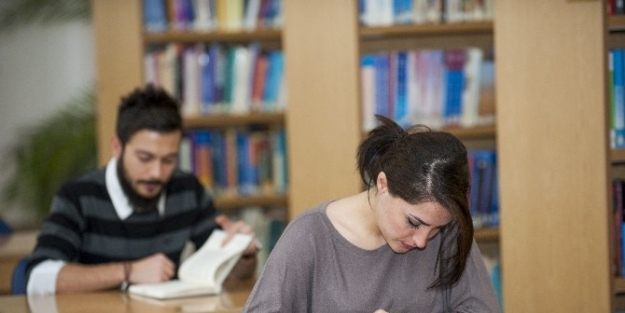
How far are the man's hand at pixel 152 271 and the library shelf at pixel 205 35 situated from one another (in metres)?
1.49

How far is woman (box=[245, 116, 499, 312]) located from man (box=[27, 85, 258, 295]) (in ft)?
→ 2.88

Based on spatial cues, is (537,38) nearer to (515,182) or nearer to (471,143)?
(515,182)

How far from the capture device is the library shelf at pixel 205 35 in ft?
14.1

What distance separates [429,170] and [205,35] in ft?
7.88

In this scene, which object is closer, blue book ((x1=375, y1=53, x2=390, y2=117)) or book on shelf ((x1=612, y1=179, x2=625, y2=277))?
book on shelf ((x1=612, y1=179, x2=625, y2=277))

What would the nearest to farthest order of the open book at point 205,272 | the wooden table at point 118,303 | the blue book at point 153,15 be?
the wooden table at point 118,303, the open book at point 205,272, the blue book at point 153,15

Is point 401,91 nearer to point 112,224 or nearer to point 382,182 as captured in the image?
point 112,224

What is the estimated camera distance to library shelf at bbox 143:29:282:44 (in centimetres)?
429

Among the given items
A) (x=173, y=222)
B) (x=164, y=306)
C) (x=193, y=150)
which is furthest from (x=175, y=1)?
(x=164, y=306)

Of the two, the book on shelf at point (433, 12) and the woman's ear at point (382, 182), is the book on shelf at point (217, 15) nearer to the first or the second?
the book on shelf at point (433, 12)

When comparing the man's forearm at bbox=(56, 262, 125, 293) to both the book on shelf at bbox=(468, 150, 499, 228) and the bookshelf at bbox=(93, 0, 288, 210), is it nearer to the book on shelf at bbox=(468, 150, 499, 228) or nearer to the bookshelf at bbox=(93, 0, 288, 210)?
the bookshelf at bbox=(93, 0, 288, 210)

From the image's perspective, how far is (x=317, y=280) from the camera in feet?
7.49

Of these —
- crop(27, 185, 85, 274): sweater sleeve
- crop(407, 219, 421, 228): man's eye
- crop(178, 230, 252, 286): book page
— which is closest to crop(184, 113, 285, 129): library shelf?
crop(27, 185, 85, 274): sweater sleeve

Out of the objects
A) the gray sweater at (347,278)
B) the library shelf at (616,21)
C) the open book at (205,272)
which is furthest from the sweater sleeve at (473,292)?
the library shelf at (616,21)
